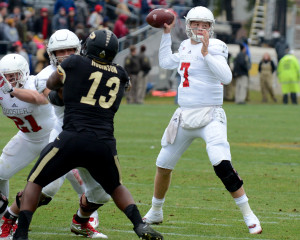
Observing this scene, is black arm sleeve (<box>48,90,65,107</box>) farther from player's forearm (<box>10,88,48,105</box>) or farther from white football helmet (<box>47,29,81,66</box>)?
white football helmet (<box>47,29,81,66</box>)

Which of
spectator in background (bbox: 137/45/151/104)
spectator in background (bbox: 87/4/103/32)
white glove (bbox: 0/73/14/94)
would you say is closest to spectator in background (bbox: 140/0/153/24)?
spectator in background (bbox: 87/4/103/32)

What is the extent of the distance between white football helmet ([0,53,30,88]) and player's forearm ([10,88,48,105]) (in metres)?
0.29

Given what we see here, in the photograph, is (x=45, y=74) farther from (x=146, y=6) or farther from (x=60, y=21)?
(x=146, y=6)

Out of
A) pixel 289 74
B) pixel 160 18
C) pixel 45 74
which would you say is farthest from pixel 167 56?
pixel 289 74

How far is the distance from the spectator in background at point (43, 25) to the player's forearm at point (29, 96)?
17577 mm

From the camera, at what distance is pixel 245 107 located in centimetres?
2205

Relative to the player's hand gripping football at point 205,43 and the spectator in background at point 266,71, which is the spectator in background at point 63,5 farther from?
the player's hand gripping football at point 205,43

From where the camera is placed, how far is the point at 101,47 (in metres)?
5.21

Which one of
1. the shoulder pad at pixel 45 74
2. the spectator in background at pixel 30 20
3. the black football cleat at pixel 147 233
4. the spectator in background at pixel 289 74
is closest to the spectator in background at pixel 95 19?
the spectator in background at pixel 30 20

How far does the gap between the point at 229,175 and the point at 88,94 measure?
1481 mm

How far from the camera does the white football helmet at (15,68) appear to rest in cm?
589

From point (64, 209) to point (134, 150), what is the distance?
4609mm

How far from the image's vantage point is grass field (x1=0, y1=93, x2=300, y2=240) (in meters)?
6.14

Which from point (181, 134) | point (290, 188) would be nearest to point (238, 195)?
point (181, 134)
